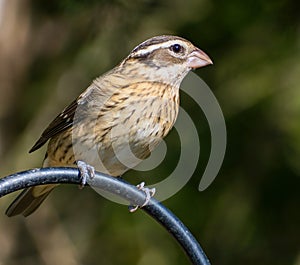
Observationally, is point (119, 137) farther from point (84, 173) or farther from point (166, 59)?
point (84, 173)

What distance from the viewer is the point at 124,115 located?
3357 mm

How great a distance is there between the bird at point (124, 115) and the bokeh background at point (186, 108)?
77cm

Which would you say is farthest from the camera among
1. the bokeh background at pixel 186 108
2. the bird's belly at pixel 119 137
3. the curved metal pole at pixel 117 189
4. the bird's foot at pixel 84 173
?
the bokeh background at pixel 186 108

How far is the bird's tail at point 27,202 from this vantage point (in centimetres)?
351

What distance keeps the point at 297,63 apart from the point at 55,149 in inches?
50.0

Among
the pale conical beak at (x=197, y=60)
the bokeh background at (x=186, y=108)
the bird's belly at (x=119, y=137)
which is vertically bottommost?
the bokeh background at (x=186, y=108)

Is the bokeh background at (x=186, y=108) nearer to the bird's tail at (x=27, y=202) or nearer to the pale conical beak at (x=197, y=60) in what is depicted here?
the pale conical beak at (x=197, y=60)

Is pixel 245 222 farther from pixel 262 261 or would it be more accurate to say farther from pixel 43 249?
pixel 43 249

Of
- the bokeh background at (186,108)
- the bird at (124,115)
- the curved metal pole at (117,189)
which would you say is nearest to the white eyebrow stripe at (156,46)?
the bird at (124,115)

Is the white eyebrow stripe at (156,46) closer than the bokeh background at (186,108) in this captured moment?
Yes

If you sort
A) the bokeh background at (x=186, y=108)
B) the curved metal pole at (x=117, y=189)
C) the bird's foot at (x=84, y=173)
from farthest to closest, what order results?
the bokeh background at (x=186, y=108) → the bird's foot at (x=84, y=173) → the curved metal pole at (x=117, y=189)

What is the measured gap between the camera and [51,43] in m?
5.15

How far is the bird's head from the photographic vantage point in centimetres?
353

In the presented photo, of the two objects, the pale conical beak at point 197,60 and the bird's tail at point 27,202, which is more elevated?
the pale conical beak at point 197,60
